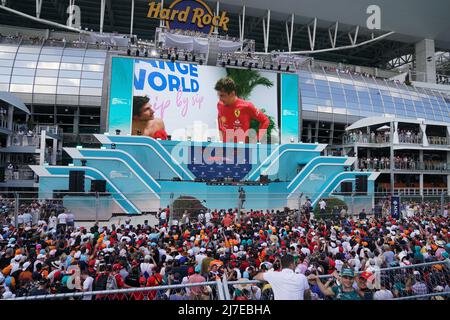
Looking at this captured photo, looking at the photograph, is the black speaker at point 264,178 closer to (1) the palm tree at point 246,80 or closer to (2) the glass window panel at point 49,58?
(1) the palm tree at point 246,80

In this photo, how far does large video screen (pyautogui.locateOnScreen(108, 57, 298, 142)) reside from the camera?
3391 cm

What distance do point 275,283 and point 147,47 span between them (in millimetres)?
36039

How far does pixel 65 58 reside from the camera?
40.5 metres

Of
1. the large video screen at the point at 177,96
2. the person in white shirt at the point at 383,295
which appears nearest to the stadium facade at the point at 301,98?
the large video screen at the point at 177,96

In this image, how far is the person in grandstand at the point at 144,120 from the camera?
112 feet

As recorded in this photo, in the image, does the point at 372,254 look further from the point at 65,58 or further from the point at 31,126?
the point at 65,58

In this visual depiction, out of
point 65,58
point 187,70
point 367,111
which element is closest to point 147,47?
point 187,70

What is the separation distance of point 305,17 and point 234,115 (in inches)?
966

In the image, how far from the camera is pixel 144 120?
112 ft

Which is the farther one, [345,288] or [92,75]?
[92,75]

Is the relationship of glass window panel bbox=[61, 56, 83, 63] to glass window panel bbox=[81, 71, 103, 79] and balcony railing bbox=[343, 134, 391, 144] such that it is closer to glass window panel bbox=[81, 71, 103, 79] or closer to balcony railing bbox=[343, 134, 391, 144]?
glass window panel bbox=[81, 71, 103, 79]

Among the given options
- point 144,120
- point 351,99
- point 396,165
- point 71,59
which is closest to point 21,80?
point 71,59

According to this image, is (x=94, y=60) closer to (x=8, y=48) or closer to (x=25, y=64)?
(x=25, y=64)

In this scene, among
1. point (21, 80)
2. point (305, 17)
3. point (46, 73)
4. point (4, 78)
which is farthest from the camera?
point (305, 17)
